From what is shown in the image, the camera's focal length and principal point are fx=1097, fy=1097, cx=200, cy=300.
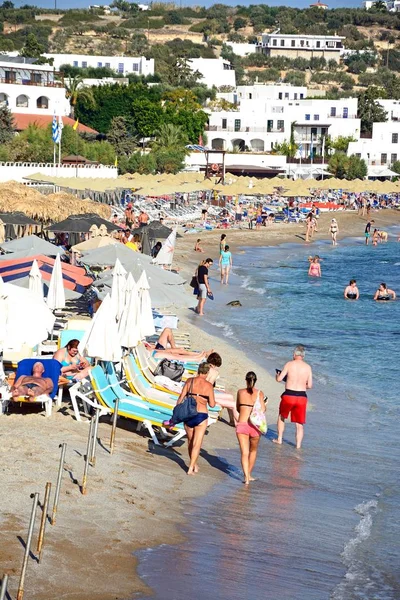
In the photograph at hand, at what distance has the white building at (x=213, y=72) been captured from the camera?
118 meters

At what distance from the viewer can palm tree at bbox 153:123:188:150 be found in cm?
7631

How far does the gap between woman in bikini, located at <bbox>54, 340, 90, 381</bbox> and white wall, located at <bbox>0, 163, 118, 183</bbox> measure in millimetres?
35662

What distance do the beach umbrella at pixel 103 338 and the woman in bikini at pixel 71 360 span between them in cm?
39

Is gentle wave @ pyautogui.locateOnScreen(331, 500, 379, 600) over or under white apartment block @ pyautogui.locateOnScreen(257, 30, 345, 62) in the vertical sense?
under

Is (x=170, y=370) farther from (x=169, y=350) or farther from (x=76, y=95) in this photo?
(x=76, y=95)

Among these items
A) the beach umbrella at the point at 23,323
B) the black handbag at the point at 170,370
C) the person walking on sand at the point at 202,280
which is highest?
the beach umbrella at the point at 23,323

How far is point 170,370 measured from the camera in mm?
13836

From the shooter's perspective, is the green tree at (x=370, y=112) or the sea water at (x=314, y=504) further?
the green tree at (x=370, y=112)

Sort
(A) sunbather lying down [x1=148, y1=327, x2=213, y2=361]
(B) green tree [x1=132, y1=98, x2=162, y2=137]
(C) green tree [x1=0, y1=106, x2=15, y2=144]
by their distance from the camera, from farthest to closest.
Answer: (B) green tree [x1=132, y1=98, x2=162, y2=137]
(C) green tree [x1=0, y1=106, x2=15, y2=144]
(A) sunbather lying down [x1=148, y1=327, x2=213, y2=361]

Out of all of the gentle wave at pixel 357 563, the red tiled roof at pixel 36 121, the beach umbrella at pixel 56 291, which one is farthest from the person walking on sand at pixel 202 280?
the red tiled roof at pixel 36 121

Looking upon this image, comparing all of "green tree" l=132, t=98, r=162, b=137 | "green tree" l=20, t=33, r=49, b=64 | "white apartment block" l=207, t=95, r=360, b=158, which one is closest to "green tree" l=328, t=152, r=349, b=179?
"white apartment block" l=207, t=95, r=360, b=158

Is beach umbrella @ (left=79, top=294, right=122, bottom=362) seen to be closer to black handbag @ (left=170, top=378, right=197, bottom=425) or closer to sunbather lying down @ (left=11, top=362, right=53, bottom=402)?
sunbather lying down @ (left=11, top=362, right=53, bottom=402)

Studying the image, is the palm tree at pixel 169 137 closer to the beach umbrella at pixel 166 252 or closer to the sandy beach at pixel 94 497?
the beach umbrella at pixel 166 252

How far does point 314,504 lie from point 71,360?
3.78 meters
